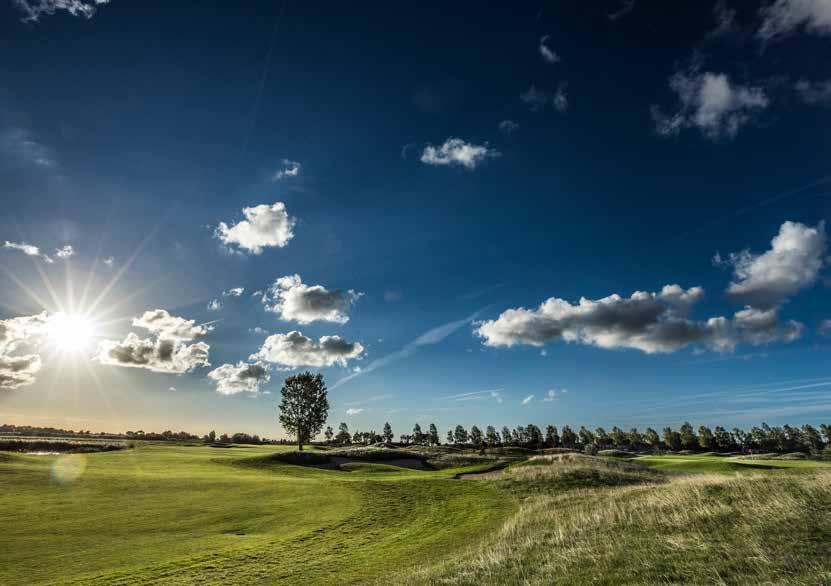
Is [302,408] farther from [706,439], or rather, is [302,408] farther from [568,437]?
[706,439]

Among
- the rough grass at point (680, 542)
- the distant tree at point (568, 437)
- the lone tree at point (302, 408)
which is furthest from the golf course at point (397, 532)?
the distant tree at point (568, 437)

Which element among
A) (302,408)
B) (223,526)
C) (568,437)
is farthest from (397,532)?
(568,437)

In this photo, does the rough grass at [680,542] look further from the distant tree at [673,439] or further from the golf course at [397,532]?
the distant tree at [673,439]

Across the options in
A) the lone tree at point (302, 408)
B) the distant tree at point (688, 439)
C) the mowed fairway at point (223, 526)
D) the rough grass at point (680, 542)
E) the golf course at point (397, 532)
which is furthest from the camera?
the distant tree at point (688, 439)

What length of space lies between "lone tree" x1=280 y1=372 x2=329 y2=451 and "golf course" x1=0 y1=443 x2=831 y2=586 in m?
46.4

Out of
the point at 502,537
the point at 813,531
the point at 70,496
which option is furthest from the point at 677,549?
the point at 70,496

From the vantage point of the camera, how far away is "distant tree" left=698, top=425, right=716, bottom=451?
183m

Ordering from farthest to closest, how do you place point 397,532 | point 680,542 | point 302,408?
point 302,408 < point 397,532 < point 680,542

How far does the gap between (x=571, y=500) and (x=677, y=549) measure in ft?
58.6

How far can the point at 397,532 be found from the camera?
24.4m

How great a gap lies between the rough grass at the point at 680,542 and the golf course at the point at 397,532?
77 millimetres

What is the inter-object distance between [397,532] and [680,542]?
51.8ft

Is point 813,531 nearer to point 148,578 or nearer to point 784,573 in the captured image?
point 784,573

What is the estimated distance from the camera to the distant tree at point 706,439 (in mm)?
183000
